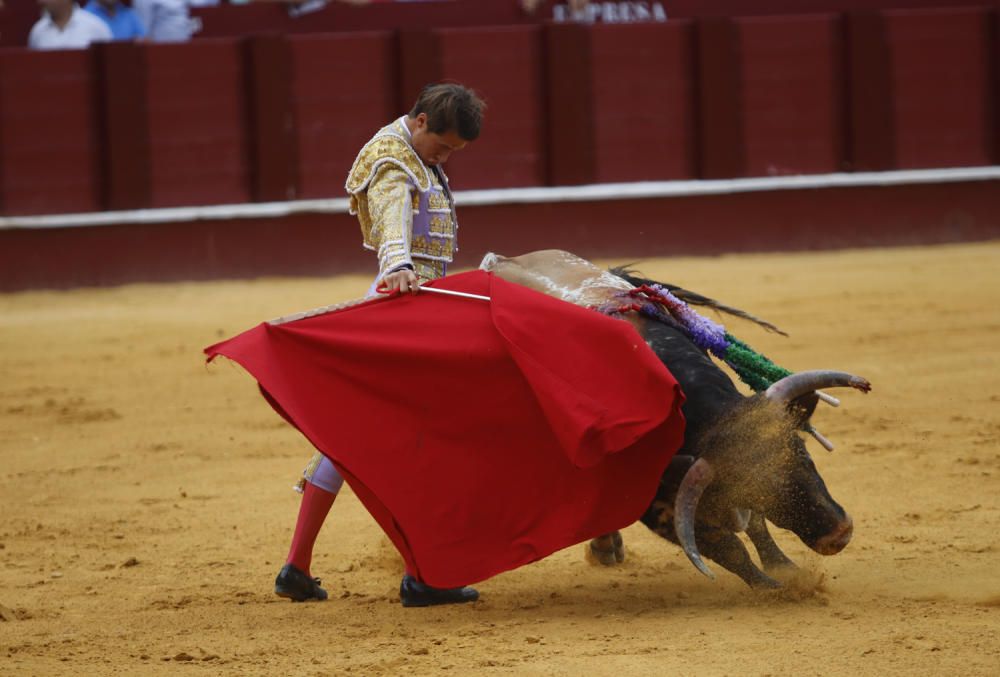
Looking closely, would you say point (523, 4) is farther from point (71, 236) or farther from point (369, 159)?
point (369, 159)

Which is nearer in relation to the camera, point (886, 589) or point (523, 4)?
point (886, 589)

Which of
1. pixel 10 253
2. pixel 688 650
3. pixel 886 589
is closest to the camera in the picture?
pixel 688 650

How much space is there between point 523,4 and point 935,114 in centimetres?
241

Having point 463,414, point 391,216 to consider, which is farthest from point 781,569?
point 391,216

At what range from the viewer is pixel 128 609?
3.25m

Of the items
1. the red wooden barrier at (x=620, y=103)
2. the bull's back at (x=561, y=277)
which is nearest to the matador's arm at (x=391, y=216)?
the bull's back at (x=561, y=277)

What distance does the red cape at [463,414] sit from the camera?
10.0 ft

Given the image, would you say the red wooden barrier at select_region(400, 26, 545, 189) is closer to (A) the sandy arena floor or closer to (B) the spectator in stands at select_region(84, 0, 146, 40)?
(B) the spectator in stands at select_region(84, 0, 146, 40)

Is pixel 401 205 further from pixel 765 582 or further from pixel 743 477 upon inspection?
pixel 765 582

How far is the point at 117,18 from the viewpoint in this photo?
7605 millimetres

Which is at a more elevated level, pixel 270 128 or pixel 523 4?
pixel 523 4

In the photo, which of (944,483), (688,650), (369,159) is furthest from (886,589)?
(369,159)

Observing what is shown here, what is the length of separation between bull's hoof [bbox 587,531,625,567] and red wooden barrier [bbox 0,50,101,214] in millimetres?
4788

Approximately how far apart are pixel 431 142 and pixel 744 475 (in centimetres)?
97
